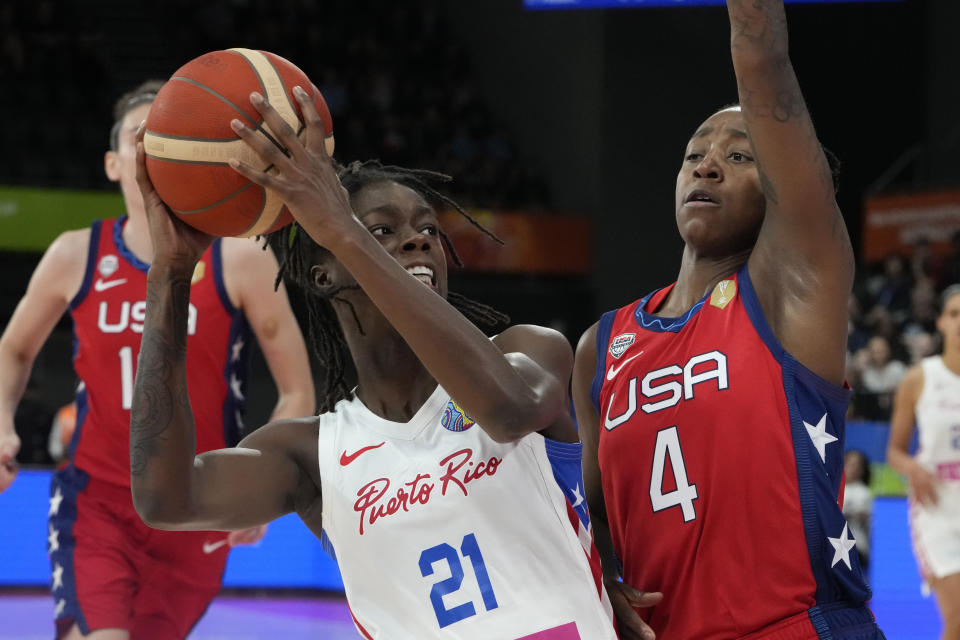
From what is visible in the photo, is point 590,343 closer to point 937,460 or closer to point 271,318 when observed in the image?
point 271,318

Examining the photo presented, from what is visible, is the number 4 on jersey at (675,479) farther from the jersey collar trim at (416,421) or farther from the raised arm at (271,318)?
the raised arm at (271,318)

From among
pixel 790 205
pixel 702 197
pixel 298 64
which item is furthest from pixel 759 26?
pixel 298 64

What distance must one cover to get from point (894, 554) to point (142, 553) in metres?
6.42

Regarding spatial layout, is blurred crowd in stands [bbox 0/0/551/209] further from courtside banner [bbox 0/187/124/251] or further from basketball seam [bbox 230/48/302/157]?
basketball seam [bbox 230/48/302/157]

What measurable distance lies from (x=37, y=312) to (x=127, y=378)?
18.8 inches

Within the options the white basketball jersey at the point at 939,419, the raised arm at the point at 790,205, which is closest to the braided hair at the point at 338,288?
the raised arm at the point at 790,205

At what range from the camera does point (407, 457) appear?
253cm

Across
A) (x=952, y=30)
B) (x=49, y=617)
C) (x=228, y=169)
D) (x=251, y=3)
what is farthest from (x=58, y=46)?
(x=228, y=169)

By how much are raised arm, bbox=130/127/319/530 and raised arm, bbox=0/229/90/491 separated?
1.87 metres

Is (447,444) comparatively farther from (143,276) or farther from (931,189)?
(931,189)

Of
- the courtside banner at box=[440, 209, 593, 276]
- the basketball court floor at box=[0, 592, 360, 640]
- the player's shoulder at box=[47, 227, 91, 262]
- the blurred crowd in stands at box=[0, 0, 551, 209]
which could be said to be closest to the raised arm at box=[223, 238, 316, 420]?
the player's shoulder at box=[47, 227, 91, 262]

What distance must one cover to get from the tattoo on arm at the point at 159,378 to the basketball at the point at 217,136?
17 cm

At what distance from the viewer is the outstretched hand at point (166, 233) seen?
2.44m

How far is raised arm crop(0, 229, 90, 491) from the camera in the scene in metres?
4.25
